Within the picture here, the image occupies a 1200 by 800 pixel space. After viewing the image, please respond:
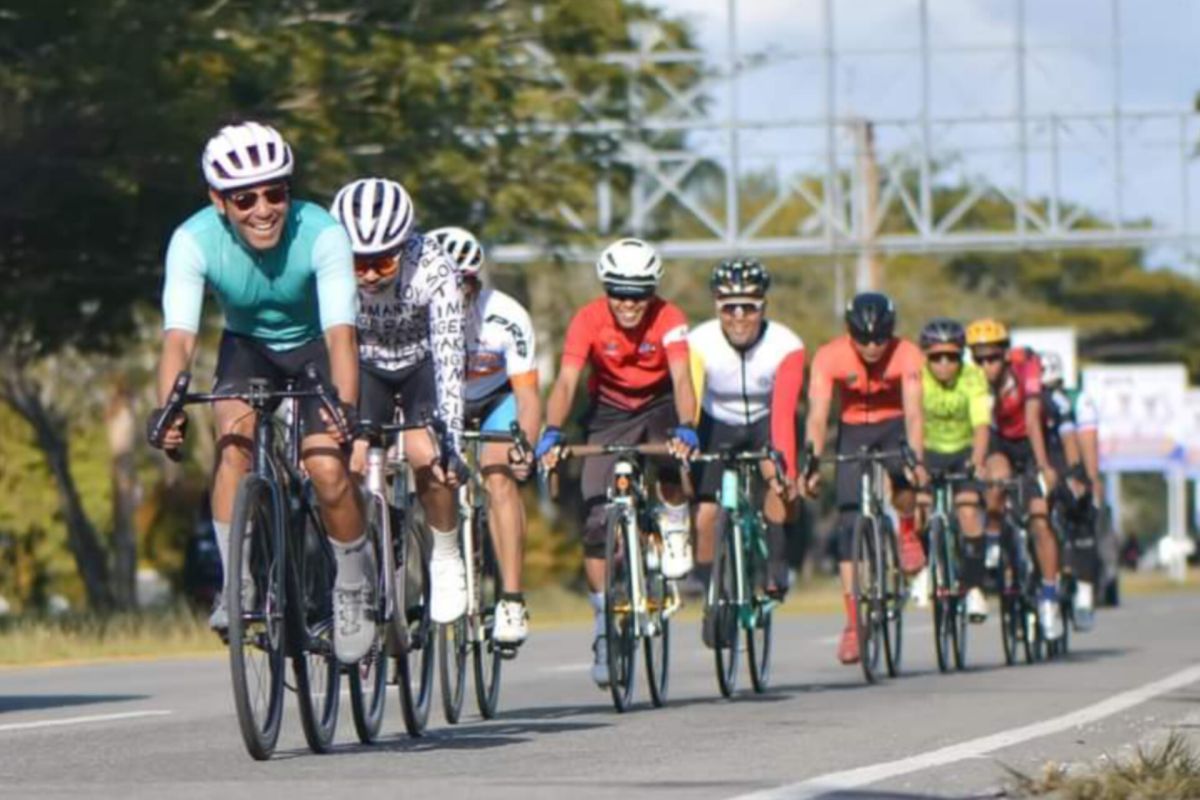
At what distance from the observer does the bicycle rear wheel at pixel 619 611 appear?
46.7 ft

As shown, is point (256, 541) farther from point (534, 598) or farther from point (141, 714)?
point (534, 598)

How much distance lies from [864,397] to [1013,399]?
334 cm

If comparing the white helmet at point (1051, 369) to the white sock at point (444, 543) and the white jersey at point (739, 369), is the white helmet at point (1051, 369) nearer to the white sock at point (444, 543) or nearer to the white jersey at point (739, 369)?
the white jersey at point (739, 369)

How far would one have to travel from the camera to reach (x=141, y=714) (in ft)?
47.2

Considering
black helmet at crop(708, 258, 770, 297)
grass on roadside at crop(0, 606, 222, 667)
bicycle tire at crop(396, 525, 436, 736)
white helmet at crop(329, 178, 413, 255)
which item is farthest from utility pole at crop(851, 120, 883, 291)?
white helmet at crop(329, 178, 413, 255)

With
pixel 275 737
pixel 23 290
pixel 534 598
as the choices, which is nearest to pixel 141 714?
pixel 275 737

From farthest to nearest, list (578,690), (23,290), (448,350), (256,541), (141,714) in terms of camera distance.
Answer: (23,290) < (578,690) < (141,714) < (448,350) < (256,541)

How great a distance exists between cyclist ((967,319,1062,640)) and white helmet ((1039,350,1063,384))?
2.55 feet

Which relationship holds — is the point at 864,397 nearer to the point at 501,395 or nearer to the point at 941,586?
the point at 941,586

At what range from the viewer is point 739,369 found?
16.4 m

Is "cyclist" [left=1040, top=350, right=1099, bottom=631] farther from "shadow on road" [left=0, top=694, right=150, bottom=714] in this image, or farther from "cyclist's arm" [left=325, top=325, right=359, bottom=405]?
"cyclist's arm" [left=325, top=325, right=359, bottom=405]

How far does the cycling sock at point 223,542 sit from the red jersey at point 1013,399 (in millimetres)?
11075

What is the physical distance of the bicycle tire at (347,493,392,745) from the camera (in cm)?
1149

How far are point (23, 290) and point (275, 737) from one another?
1822 centimetres
